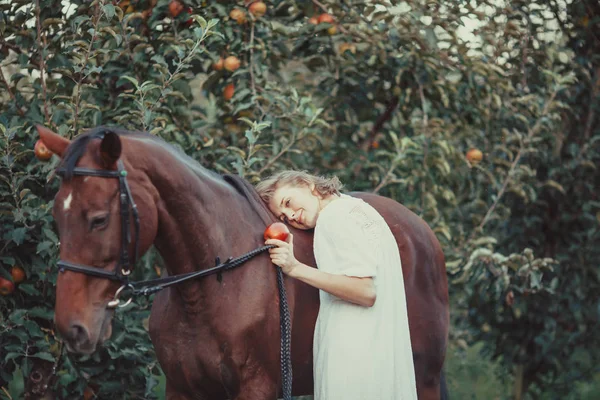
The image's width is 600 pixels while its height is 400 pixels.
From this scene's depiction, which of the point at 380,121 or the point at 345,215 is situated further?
the point at 380,121

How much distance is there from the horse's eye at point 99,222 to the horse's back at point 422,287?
59.6 inches

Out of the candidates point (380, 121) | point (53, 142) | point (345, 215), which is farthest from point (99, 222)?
Result: point (380, 121)

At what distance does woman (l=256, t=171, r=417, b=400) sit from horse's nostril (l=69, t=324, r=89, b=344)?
2.56 ft

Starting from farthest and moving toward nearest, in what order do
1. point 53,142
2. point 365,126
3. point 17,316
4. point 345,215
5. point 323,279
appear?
point 365,126
point 17,316
point 345,215
point 323,279
point 53,142

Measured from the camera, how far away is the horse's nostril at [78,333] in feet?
8.07

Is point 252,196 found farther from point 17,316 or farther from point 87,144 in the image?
point 17,316

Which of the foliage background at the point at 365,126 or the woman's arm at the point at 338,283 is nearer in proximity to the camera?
the woman's arm at the point at 338,283

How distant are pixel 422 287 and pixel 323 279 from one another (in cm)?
89

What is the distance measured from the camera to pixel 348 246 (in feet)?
9.95

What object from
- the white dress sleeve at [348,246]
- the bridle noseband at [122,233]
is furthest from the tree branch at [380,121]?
the bridle noseband at [122,233]

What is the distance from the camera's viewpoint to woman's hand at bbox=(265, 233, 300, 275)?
9.82 ft

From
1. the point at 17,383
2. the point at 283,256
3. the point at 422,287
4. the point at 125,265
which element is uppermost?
the point at 125,265

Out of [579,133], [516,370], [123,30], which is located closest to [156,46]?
[123,30]

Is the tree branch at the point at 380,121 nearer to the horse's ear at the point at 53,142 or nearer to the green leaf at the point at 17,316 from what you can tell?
the green leaf at the point at 17,316
